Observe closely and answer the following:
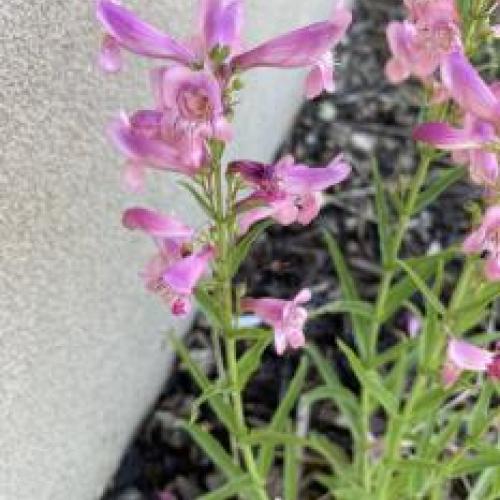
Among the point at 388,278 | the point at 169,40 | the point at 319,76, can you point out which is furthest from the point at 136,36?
the point at 388,278

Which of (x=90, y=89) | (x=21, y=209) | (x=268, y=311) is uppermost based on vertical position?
(x=90, y=89)

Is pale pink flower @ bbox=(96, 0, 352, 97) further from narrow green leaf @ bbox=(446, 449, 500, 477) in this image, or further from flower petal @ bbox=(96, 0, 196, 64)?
narrow green leaf @ bbox=(446, 449, 500, 477)

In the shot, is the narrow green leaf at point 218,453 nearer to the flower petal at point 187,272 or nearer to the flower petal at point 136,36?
the flower petal at point 187,272

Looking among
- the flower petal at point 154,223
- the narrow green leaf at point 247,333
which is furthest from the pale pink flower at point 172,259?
the narrow green leaf at point 247,333

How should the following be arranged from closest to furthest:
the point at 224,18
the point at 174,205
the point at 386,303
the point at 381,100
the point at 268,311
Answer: the point at 224,18, the point at 268,311, the point at 386,303, the point at 174,205, the point at 381,100

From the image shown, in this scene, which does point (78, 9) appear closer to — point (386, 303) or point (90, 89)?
point (90, 89)

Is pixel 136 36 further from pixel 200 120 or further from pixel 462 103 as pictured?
pixel 462 103

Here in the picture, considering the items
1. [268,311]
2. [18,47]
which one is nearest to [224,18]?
[18,47]

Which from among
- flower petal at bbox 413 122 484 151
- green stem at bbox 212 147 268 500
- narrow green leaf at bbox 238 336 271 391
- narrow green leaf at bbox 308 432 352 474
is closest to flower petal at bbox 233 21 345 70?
green stem at bbox 212 147 268 500
